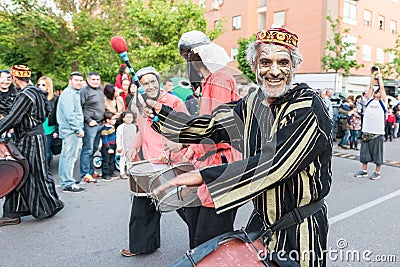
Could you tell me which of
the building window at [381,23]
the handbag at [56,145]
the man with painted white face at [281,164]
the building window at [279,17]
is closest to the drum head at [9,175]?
the handbag at [56,145]

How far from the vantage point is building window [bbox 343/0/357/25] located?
26.2 metres

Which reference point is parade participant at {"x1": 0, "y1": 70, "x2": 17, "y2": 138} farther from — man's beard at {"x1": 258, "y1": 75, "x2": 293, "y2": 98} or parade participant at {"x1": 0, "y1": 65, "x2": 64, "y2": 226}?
man's beard at {"x1": 258, "y1": 75, "x2": 293, "y2": 98}

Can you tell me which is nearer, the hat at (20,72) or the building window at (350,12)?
the hat at (20,72)

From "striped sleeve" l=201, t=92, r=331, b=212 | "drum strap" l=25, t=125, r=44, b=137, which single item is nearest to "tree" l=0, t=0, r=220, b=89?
"drum strap" l=25, t=125, r=44, b=137

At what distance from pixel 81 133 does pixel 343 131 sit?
8.16 meters

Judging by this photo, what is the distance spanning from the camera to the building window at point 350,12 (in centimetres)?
2617

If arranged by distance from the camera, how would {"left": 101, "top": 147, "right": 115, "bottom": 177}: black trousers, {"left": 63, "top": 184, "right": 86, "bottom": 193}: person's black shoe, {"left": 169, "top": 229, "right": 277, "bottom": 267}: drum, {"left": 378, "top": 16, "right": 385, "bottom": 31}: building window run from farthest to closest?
{"left": 378, "top": 16, "right": 385, "bottom": 31}: building window → {"left": 101, "top": 147, "right": 115, "bottom": 177}: black trousers → {"left": 63, "top": 184, "right": 86, "bottom": 193}: person's black shoe → {"left": 169, "top": 229, "right": 277, "bottom": 267}: drum

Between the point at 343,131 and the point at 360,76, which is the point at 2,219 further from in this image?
the point at 360,76

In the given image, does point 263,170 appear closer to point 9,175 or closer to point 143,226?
point 143,226

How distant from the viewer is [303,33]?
26.2 meters

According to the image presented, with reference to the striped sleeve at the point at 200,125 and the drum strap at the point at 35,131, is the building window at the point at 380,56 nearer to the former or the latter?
the drum strap at the point at 35,131

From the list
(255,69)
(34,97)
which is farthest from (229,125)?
(34,97)

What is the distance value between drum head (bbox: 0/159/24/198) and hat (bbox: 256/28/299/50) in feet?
10.8

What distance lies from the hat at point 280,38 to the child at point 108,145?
5272 millimetres
